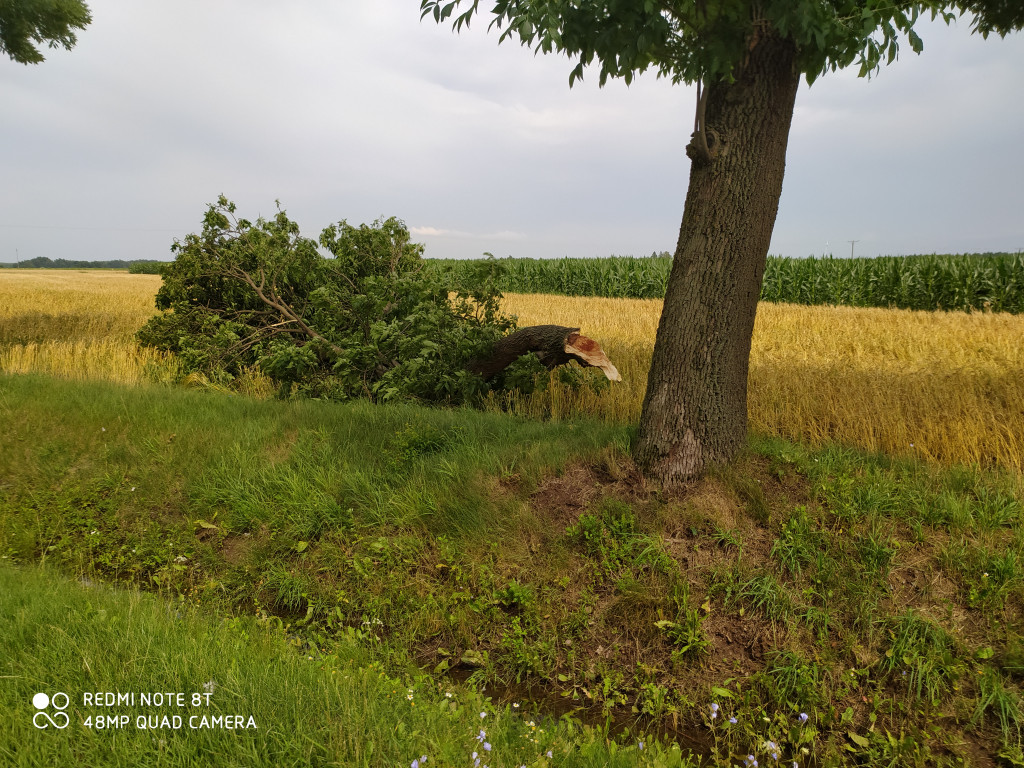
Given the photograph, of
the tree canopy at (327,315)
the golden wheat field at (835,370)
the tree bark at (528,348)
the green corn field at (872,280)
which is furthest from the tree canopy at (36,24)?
the tree bark at (528,348)

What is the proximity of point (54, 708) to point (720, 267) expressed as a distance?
15.3ft

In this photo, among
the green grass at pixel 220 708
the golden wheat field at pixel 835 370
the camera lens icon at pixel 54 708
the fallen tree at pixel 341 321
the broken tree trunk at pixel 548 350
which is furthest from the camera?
the fallen tree at pixel 341 321

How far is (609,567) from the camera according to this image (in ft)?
14.6

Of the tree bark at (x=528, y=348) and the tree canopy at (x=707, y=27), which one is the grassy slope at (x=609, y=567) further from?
the tree canopy at (x=707, y=27)

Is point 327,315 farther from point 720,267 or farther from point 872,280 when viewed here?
point 872,280

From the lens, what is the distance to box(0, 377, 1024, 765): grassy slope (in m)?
3.66

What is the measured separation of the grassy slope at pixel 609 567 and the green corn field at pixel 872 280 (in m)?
11.2

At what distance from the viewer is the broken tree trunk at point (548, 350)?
7340 mm

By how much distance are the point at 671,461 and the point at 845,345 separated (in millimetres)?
7292

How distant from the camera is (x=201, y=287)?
10.5 meters

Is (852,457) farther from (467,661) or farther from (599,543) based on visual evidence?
(467,661)

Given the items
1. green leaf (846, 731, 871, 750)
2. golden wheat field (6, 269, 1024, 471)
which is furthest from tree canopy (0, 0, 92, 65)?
green leaf (846, 731, 871, 750)

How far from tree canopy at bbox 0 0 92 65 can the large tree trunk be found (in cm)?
1587

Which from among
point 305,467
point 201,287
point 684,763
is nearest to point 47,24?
point 201,287
